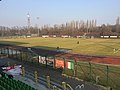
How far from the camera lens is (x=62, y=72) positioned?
19.9m

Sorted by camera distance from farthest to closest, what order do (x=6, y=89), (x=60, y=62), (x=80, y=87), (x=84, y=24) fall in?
(x=84, y=24), (x=60, y=62), (x=80, y=87), (x=6, y=89)

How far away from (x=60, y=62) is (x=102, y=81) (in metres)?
6.21

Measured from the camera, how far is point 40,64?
23812 mm

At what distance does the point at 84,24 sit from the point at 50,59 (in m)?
167

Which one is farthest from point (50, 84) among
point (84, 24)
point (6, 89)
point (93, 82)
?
point (84, 24)

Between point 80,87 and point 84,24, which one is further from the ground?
point 84,24

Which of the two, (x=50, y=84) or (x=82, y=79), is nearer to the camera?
(x=50, y=84)

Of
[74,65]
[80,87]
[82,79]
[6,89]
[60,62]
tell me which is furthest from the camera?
[60,62]

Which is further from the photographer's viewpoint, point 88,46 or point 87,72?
point 88,46

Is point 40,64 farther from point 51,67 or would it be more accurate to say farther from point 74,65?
point 74,65

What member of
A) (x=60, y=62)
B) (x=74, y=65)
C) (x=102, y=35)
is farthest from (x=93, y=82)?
(x=102, y=35)

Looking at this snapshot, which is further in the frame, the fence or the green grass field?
the green grass field

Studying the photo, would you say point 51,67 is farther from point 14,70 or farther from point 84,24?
point 84,24

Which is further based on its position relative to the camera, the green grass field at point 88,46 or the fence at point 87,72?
the green grass field at point 88,46
